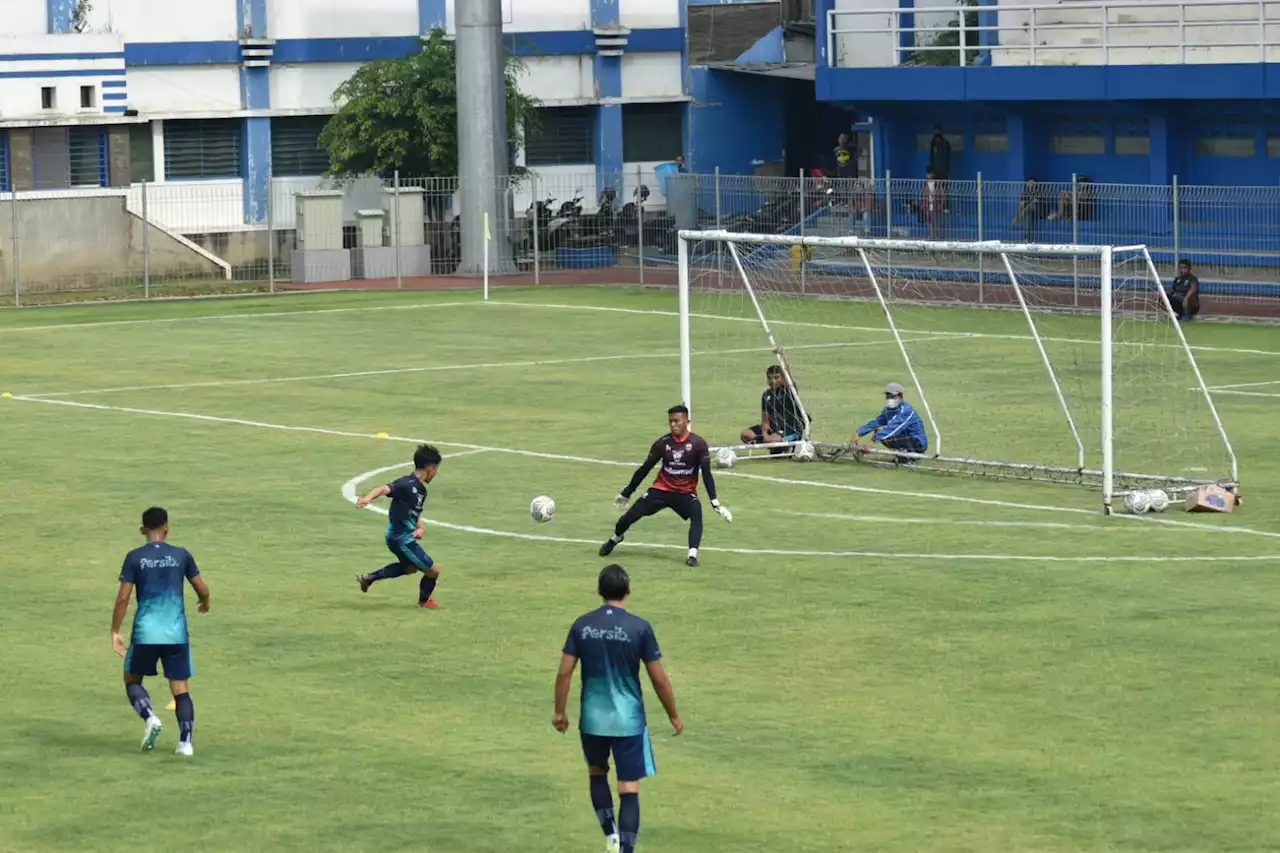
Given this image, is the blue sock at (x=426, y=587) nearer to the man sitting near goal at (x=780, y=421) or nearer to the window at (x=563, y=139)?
the man sitting near goal at (x=780, y=421)

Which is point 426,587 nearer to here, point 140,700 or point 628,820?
point 140,700

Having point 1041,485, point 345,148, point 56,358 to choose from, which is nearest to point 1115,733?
point 1041,485

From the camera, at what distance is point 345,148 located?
61.0m

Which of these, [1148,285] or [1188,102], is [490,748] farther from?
[1188,102]

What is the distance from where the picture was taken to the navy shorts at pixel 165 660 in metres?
15.6

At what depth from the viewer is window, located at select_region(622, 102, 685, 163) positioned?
2719 inches

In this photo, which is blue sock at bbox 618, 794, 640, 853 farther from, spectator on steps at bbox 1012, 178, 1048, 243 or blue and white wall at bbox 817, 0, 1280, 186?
spectator on steps at bbox 1012, 178, 1048, 243

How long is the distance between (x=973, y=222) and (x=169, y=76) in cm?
2185

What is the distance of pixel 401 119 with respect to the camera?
200 ft

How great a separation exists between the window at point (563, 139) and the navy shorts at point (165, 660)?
52.0 m

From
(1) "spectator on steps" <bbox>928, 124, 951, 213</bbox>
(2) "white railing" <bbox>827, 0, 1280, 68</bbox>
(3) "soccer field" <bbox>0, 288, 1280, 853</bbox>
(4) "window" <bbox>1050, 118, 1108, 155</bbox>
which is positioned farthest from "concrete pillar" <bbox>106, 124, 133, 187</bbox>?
(3) "soccer field" <bbox>0, 288, 1280, 853</bbox>

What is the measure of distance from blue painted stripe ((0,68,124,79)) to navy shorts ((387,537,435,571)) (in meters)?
40.5

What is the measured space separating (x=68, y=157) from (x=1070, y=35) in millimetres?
24778

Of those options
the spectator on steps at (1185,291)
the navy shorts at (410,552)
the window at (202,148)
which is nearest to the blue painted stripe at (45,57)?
the window at (202,148)
